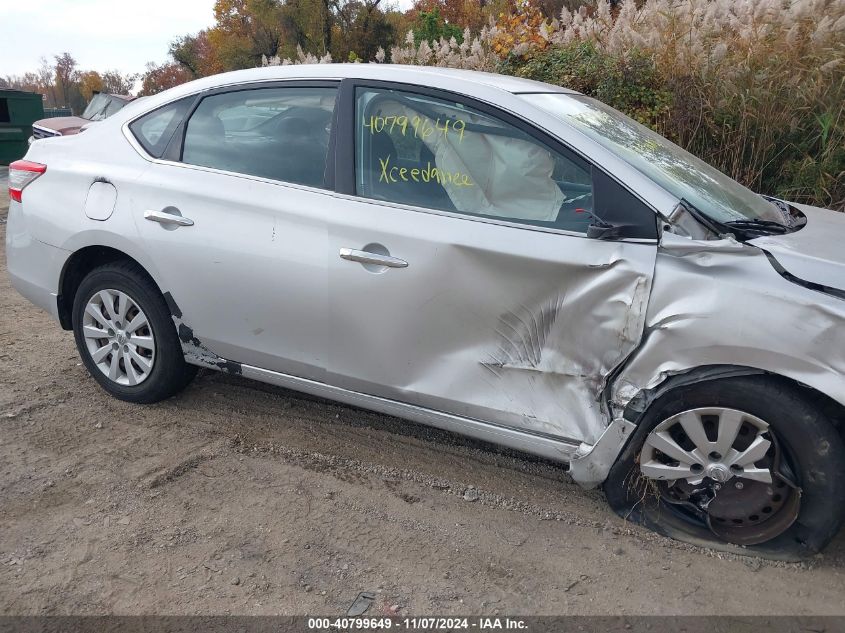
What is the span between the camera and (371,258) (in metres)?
3.18

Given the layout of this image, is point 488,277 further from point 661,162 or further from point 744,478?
point 744,478

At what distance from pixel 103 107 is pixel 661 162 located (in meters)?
12.2

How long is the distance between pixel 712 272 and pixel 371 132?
1588mm

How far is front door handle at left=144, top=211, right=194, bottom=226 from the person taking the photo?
142 inches

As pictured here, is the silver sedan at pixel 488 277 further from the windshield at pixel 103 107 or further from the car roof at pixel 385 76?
the windshield at pixel 103 107

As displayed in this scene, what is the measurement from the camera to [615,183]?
290 centimetres

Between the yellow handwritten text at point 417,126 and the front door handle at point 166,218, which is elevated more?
the yellow handwritten text at point 417,126

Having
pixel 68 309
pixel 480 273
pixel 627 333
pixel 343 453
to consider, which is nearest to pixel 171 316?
pixel 68 309

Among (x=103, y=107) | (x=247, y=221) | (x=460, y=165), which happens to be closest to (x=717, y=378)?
(x=460, y=165)

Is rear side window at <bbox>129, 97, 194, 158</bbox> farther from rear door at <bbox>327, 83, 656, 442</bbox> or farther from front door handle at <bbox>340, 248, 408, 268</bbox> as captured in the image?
front door handle at <bbox>340, 248, 408, 268</bbox>

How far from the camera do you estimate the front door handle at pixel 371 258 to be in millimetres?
3137

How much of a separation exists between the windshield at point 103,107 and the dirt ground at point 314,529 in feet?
33.2

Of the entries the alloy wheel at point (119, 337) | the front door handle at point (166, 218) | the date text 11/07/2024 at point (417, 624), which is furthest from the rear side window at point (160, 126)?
the date text 11/07/2024 at point (417, 624)

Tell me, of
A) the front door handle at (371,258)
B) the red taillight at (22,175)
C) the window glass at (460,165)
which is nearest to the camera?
the window glass at (460,165)
